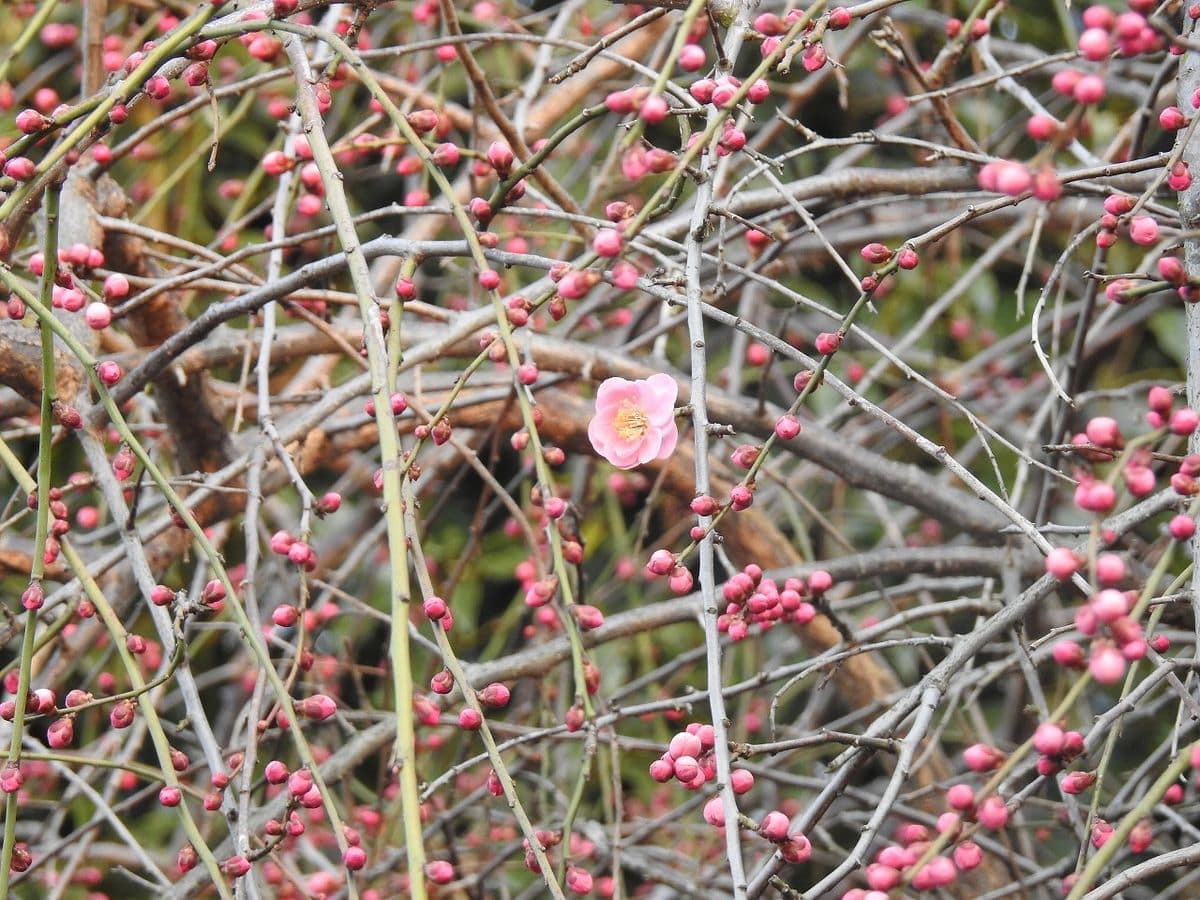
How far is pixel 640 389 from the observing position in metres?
1.44

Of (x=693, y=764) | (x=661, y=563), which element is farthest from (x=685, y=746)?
(x=661, y=563)

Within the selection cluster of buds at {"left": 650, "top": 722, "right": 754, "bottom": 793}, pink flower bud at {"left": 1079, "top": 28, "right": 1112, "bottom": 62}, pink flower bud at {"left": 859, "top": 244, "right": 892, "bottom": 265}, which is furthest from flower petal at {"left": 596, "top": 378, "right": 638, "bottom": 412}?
pink flower bud at {"left": 1079, "top": 28, "right": 1112, "bottom": 62}

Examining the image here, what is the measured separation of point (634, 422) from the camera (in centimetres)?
147

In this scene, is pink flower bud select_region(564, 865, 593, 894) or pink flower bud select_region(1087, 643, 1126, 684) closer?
pink flower bud select_region(1087, 643, 1126, 684)

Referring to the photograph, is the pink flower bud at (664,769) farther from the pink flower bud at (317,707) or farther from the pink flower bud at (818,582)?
the pink flower bud at (818,582)

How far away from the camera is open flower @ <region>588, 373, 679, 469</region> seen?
4.53 ft

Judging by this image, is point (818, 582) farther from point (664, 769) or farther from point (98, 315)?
point (98, 315)

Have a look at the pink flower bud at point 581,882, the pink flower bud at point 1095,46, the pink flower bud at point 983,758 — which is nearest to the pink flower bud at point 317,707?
the pink flower bud at point 581,882

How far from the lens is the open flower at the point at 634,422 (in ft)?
4.53

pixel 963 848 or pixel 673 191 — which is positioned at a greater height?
pixel 673 191

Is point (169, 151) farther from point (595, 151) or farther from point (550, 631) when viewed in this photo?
point (550, 631)

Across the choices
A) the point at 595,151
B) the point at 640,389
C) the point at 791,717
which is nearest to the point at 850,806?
the point at 791,717

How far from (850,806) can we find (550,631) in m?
1.06

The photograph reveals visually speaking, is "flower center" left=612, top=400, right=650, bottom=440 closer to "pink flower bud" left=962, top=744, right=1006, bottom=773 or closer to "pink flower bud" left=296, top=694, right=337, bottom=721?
"pink flower bud" left=296, top=694, right=337, bottom=721
